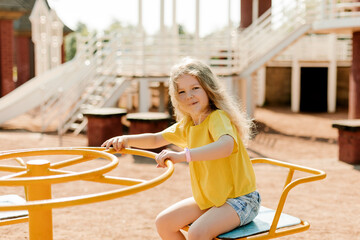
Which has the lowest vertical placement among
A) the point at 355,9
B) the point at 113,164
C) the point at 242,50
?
the point at 113,164

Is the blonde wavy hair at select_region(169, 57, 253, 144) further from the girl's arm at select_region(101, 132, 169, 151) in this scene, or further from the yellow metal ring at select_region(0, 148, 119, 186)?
the yellow metal ring at select_region(0, 148, 119, 186)

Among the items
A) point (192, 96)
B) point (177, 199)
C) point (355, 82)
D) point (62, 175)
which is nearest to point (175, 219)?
point (192, 96)

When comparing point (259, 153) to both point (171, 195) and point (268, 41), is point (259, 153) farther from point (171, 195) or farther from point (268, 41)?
point (268, 41)

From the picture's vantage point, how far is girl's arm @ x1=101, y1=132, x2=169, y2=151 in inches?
116

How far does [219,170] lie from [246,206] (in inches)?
9.3

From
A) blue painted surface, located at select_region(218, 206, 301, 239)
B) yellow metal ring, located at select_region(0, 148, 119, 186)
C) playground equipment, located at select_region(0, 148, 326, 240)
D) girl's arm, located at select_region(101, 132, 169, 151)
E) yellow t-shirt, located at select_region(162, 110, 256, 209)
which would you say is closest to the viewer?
yellow metal ring, located at select_region(0, 148, 119, 186)

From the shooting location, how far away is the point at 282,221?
109 inches

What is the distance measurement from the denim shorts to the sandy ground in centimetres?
181

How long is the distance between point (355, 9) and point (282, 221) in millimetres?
11122

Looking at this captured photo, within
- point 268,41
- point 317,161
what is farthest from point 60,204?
point 268,41

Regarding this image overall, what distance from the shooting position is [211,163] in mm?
2768

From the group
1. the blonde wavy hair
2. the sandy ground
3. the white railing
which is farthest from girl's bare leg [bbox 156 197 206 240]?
the white railing

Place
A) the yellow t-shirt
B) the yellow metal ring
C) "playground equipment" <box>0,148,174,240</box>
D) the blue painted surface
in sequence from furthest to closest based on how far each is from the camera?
the yellow t-shirt < the blue painted surface < the yellow metal ring < "playground equipment" <box>0,148,174,240</box>

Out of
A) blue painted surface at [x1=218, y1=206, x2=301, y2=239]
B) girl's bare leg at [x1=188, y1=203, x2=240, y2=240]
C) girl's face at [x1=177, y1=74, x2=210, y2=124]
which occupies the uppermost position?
girl's face at [x1=177, y1=74, x2=210, y2=124]
